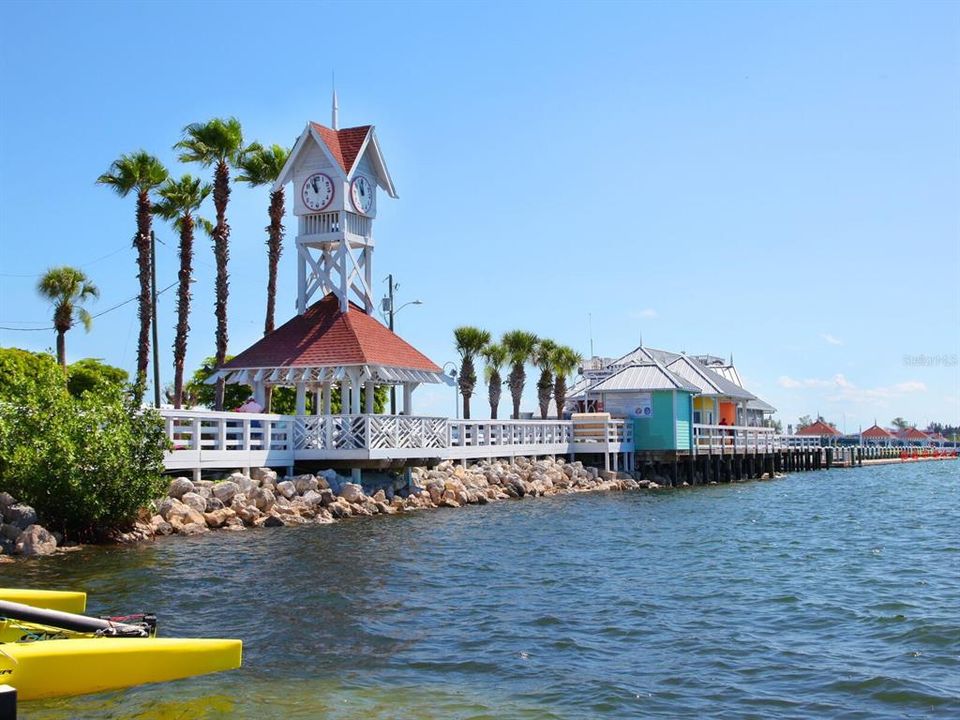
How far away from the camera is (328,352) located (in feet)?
103

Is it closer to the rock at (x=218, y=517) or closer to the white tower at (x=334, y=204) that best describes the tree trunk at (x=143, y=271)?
the white tower at (x=334, y=204)

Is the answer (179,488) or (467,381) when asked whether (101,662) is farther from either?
(467,381)

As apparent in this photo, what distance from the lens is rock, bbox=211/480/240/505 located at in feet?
84.9

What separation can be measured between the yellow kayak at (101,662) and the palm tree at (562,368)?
171 feet

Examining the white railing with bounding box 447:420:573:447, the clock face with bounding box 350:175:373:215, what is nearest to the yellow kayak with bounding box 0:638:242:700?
the clock face with bounding box 350:175:373:215

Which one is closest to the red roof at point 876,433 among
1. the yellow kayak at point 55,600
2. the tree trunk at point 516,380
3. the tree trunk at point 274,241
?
the tree trunk at point 516,380

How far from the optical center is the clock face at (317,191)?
3303 centimetres

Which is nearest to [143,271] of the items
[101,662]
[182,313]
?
[182,313]

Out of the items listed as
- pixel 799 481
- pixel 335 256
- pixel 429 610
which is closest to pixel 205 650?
pixel 429 610

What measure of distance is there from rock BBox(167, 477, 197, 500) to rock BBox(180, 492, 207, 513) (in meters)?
0.32

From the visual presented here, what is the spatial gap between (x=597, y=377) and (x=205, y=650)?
148 ft

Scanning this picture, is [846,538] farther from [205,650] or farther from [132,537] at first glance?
[205,650]

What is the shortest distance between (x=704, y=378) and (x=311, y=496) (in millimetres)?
34568

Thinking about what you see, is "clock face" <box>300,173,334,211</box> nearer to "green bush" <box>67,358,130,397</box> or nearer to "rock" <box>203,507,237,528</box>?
"rock" <box>203,507,237,528</box>
